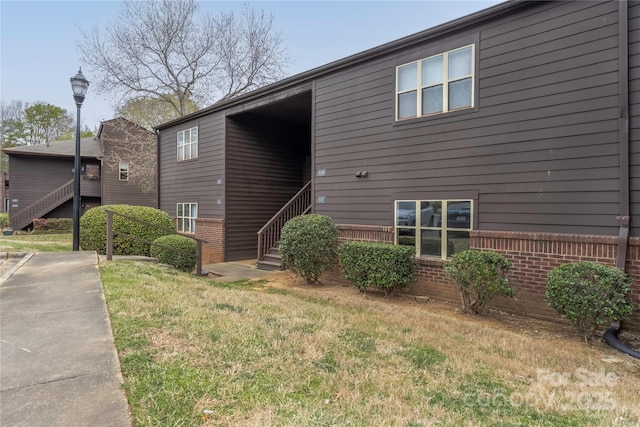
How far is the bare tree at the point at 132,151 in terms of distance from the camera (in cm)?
1978

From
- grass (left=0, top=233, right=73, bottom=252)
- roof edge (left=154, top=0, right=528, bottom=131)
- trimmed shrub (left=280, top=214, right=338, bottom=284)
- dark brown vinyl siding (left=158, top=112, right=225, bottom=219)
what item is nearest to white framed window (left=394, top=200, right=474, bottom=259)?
trimmed shrub (left=280, top=214, right=338, bottom=284)

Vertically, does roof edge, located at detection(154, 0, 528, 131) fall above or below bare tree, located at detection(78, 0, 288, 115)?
below

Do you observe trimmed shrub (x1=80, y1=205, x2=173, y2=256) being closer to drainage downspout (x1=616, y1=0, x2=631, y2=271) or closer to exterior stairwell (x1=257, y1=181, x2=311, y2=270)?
exterior stairwell (x1=257, y1=181, x2=311, y2=270)

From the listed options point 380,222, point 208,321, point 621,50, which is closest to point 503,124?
point 621,50

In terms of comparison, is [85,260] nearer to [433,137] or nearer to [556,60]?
[433,137]

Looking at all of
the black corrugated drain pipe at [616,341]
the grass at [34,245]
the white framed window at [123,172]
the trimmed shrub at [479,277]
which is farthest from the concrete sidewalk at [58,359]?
the white framed window at [123,172]

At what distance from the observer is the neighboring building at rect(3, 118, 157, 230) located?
65.4 feet

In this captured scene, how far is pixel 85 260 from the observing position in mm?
6789

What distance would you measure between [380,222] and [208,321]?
15.6ft

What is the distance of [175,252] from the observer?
8.77 m

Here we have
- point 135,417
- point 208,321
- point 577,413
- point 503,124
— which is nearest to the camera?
point 135,417

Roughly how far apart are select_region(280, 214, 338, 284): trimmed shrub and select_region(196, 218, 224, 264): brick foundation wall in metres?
4.30

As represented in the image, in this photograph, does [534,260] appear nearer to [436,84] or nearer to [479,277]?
[479,277]

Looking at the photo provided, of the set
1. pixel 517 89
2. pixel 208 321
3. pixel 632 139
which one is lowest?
pixel 208 321
